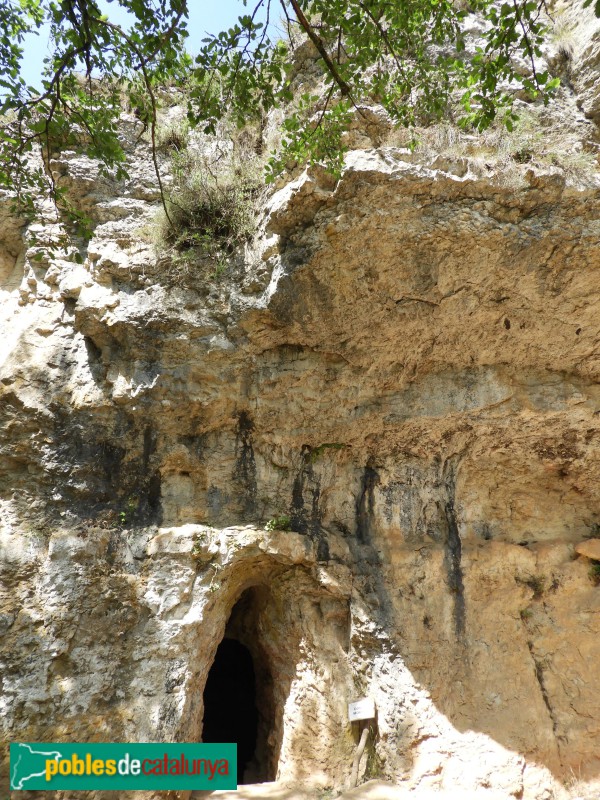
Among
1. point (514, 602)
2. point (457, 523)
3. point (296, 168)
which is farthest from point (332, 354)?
point (514, 602)

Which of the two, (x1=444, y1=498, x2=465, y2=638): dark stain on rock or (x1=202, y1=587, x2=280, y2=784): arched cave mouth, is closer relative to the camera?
(x1=444, y1=498, x2=465, y2=638): dark stain on rock

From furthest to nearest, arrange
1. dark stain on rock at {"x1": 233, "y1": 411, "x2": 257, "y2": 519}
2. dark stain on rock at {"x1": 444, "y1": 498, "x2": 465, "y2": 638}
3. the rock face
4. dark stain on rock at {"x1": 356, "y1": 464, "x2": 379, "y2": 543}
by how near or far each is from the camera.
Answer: dark stain on rock at {"x1": 356, "y1": 464, "x2": 379, "y2": 543} → dark stain on rock at {"x1": 233, "y1": 411, "x2": 257, "y2": 519} → dark stain on rock at {"x1": 444, "y1": 498, "x2": 465, "y2": 638} → the rock face

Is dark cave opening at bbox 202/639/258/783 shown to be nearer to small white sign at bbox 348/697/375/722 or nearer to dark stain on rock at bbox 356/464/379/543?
small white sign at bbox 348/697/375/722

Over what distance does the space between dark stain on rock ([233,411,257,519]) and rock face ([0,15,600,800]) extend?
0.03 meters

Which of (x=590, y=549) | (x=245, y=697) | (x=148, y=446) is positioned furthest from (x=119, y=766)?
(x=590, y=549)

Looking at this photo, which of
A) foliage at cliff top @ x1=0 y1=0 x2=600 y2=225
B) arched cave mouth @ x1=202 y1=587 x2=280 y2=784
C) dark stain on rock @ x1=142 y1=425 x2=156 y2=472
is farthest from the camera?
arched cave mouth @ x1=202 y1=587 x2=280 y2=784

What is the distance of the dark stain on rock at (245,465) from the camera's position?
20.5 feet

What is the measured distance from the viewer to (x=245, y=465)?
6.32 m

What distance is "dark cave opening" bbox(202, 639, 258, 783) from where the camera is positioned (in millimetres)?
7973

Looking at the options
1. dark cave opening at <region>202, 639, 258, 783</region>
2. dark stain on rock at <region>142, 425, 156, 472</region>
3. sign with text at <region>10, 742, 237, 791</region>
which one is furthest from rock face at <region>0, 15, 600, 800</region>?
dark cave opening at <region>202, 639, 258, 783</region>

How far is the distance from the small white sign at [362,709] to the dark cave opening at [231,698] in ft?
8.48

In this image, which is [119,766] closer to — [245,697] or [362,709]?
[362,709]

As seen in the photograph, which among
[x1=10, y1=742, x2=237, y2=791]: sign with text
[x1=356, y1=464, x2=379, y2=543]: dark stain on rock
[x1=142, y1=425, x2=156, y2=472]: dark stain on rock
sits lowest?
[x1=10, y1=742, x2=237, y2=791]: sign with text

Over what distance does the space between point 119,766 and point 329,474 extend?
3.47 m
